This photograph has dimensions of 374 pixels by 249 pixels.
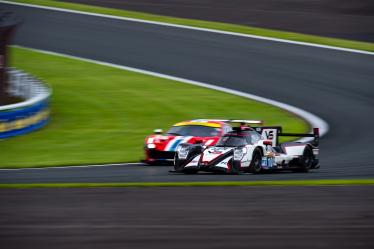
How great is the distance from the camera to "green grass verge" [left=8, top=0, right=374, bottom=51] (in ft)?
116

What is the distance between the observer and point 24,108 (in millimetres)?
23453

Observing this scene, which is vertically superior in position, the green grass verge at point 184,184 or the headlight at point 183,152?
the green grass verge at point 184,184

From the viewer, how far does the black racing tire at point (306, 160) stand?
61.9ft

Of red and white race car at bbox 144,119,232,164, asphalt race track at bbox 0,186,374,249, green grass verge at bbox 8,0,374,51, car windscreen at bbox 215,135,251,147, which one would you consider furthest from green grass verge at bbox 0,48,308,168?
asphalt race track at bbox 0,186,374,249

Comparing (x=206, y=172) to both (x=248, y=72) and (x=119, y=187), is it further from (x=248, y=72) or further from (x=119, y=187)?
(x=248, y=72)

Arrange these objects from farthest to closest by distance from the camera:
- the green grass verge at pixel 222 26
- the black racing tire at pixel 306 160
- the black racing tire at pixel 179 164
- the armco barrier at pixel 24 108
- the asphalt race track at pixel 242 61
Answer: the green grass verge at pixel 222 26 → the asphalt race track at pixel 242 61 → the armco barrier at pixel 24 108 → the black racing tire at pixel 306 160 → the black racing tire at pixel 179 164

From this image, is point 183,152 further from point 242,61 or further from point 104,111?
point 242,61

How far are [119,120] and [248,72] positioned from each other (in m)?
8.09

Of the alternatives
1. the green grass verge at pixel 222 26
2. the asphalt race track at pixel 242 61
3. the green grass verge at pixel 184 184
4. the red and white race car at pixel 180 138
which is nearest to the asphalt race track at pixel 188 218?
the green grass verge at pixel 184 184

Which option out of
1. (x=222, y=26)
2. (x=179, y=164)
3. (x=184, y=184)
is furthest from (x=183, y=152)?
(x=222, y=26)

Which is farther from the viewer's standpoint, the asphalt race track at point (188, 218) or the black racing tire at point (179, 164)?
the black racing tire at point (179, 164)

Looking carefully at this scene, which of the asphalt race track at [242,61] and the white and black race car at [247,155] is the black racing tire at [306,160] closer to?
the white and black race car at [247,155]

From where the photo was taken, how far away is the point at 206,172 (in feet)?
59.2

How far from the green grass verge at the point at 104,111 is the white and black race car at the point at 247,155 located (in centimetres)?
304
